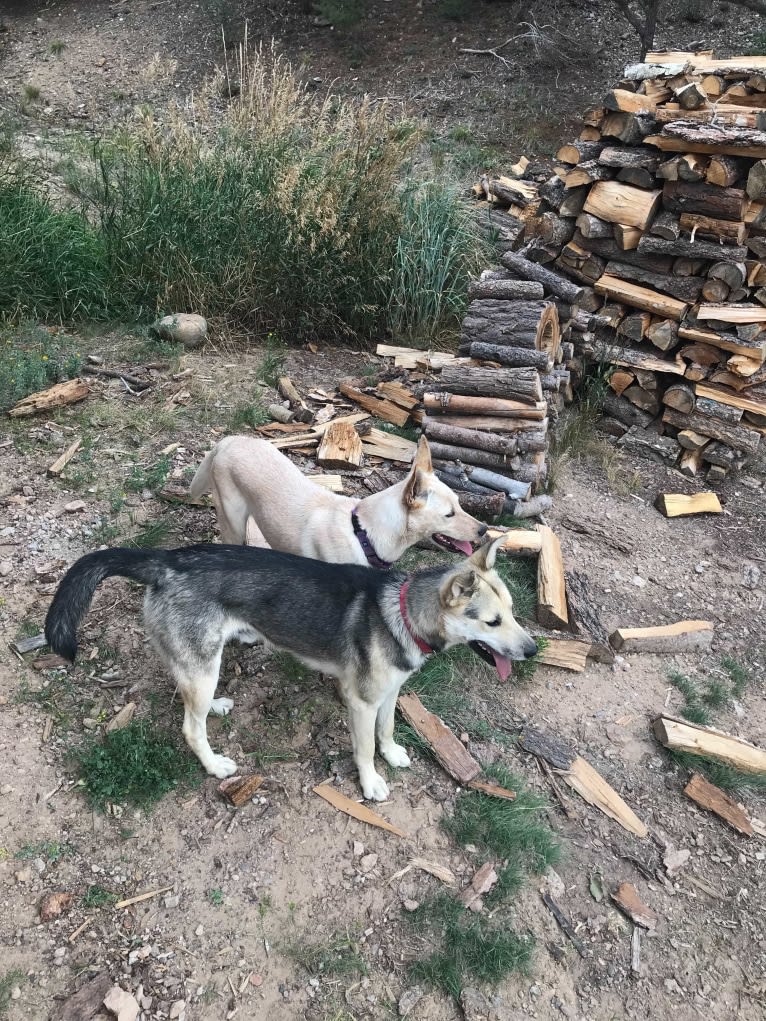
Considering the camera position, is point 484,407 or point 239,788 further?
point 484,407

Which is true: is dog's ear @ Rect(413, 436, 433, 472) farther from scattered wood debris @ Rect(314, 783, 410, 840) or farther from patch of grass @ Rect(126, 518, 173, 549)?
patch of grass @ Rect(126, 518, 173, 549)

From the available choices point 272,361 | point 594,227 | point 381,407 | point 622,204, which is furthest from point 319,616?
point 622,204

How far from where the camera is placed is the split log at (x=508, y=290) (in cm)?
612

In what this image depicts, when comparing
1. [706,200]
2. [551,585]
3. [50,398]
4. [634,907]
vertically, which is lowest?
[634,907]

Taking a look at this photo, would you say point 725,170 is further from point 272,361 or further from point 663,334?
point 272,361

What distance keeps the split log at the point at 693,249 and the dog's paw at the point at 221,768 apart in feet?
17.7

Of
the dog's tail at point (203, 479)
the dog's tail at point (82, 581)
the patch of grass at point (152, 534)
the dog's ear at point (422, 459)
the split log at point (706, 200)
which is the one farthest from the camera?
the split log at point (706, 200)

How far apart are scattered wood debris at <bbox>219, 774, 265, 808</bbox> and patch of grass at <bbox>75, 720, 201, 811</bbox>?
0.16 metres

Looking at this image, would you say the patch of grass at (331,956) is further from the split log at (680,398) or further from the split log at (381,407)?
the split log at (680,398)

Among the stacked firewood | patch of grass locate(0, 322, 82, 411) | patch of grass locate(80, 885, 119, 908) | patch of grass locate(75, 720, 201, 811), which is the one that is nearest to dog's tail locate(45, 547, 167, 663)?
patch of grass locate(75, 720, 201, 811)

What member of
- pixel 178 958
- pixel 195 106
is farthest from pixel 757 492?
pixel 195 106

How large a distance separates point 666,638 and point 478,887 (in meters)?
2.18

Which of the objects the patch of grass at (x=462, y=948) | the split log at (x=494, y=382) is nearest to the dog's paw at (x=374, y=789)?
the patch of grass at (x=462, y=948)

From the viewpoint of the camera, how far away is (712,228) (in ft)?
A: 19.5
